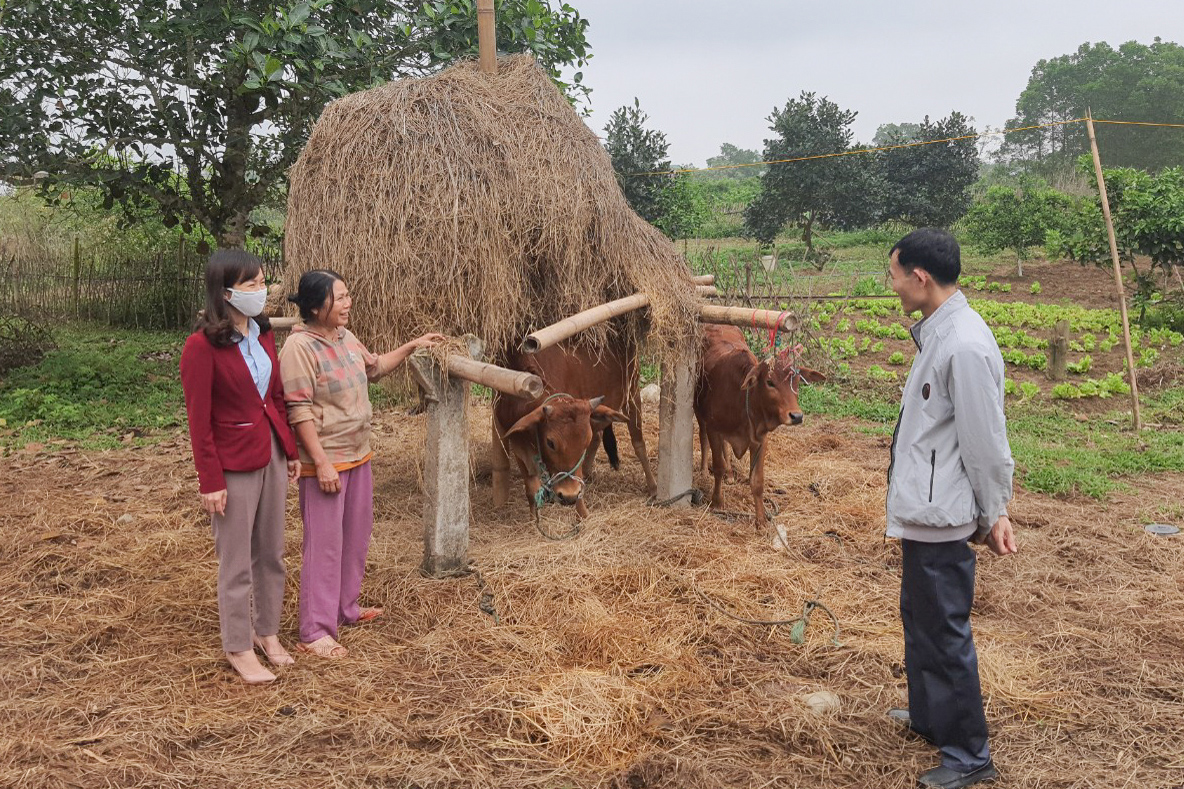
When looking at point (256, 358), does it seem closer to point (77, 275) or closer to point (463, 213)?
point (463, 213)

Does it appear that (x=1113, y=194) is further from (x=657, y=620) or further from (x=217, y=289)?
(x=217, y=289)

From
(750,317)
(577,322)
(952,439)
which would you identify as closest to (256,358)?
(577,322)

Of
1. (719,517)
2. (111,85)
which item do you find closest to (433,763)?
(719,517)

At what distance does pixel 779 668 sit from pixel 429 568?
2186mm

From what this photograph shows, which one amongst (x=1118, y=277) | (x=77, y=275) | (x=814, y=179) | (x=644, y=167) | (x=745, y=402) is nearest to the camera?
(x=745, y=402)

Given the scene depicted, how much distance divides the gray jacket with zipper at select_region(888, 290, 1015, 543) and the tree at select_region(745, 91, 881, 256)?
23972 millimetres

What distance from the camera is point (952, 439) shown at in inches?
129

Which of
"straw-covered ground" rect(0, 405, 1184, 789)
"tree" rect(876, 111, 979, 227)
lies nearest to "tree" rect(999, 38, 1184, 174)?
"tree" rect(876, 111, 979, 227)

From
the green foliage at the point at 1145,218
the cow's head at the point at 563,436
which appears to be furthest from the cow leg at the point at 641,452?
the green foliage at the point at 1145,218

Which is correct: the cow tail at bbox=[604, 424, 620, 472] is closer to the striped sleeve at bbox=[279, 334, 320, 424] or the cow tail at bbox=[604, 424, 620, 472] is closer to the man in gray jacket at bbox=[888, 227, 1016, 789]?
the striped sleeve at bbox=[279, 334, 320, 424]

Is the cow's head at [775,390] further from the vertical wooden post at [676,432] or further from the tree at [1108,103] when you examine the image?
the tree at [1108,103]

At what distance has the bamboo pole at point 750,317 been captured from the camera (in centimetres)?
566

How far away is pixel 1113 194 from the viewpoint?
16.2m

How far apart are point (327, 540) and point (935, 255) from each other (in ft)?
10.4
